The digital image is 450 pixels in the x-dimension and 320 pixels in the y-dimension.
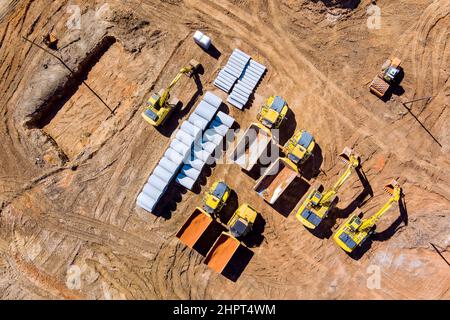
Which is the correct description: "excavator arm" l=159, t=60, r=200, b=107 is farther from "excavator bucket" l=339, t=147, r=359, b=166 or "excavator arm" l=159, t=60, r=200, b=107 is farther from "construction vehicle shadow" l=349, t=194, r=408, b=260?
"construction vehicle shadow" l=349, t=194, r=408, b=260

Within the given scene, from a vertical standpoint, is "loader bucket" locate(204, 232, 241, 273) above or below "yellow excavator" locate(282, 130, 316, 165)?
below

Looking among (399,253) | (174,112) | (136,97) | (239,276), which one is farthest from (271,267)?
(136,97)

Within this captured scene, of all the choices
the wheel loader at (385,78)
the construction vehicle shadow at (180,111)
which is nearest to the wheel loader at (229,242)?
the construction vehicle shadow at (180,111)

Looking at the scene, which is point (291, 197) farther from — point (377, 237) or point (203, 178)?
point (377, 237)

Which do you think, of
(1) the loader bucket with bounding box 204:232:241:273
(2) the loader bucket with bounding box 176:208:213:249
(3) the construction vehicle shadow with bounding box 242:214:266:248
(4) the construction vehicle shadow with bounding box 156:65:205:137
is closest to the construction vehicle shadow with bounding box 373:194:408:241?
(3) the construction vehicle shadow with bounding box 242:214:266:248

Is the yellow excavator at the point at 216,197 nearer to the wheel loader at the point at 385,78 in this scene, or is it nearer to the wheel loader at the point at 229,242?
A: the wheel loader at the point at 229,242

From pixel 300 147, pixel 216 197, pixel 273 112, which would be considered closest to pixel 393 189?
pixel 300 147
